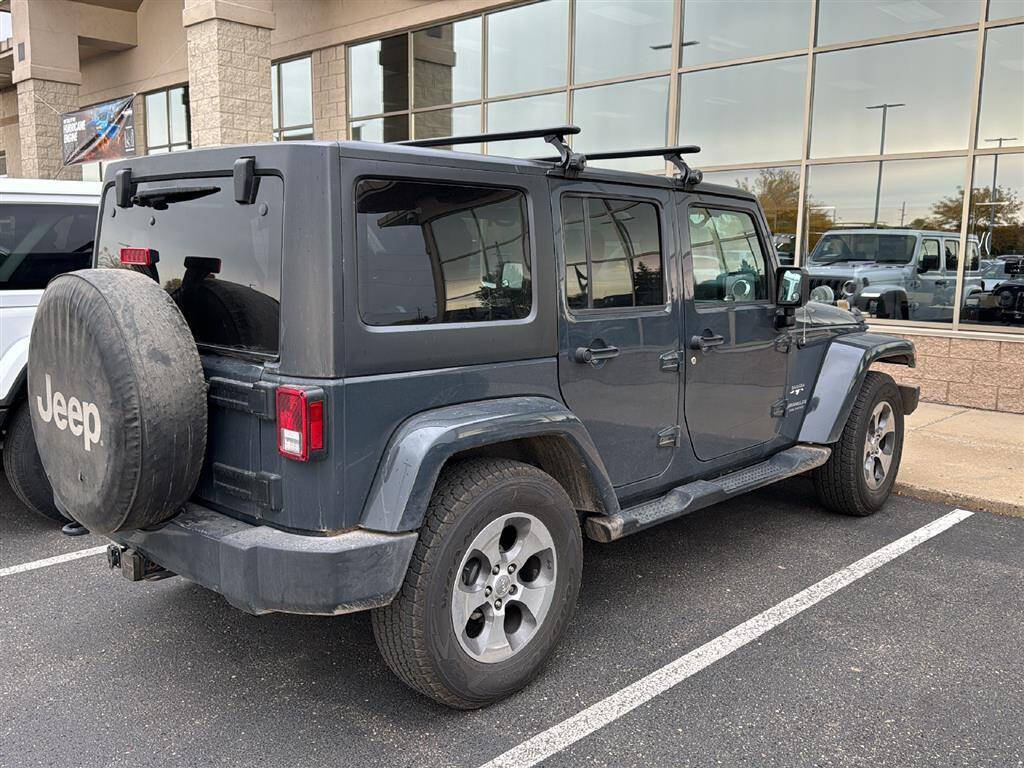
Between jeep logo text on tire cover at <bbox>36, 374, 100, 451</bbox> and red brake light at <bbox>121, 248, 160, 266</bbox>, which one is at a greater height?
red brake light at <bbox>121, 248, 160, 266</bbox>

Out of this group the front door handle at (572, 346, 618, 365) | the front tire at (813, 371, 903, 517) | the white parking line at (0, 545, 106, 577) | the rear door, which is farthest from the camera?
the front tire at (813, 371, 903, 517)

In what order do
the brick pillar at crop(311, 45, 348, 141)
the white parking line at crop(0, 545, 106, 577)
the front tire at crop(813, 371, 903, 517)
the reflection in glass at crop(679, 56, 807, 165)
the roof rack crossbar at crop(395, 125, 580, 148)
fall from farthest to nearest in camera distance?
the brick pillar at crop(311, 45, 348, 141) < the reflection in glass at crop(679, 56, 807, 165) < the front tire at crop(813, 371, 903, 517) < the white parking line at crop(0, 545, 106, 577) < the roof rack crossbar at crop(395, 125, 580, 148)

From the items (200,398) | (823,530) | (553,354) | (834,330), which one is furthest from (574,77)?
(200,398)

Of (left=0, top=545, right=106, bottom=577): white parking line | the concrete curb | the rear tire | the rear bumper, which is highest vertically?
the rear bumper

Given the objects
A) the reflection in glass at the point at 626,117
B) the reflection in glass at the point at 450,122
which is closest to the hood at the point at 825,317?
the reflection in glass at the point at 626,117

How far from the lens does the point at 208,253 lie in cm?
308

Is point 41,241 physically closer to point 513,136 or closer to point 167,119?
point 513,136

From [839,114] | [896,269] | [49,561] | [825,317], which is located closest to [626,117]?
[839,114]

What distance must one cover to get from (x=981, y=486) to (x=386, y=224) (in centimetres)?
472

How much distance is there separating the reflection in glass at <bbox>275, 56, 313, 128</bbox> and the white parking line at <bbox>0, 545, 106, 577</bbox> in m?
11.1

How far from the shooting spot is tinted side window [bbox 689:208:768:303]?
4191mm

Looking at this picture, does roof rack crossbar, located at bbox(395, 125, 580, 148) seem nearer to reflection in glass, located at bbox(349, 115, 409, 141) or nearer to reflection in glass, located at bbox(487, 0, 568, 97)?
reflection in glass, located at bbox(487, 0, 568, 97)

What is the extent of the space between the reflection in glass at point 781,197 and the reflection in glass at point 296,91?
787 centimetres

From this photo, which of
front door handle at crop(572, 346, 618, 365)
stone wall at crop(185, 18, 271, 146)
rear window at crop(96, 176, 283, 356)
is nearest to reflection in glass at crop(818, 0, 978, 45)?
front door handle at crop(572, 346, 618, 365)
